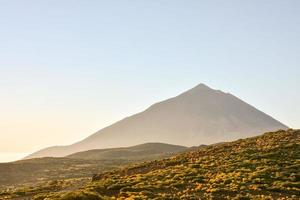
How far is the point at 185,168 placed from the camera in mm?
55406

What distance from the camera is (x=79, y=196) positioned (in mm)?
35344

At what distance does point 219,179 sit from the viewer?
44531mm

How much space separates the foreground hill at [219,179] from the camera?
38.7 meters

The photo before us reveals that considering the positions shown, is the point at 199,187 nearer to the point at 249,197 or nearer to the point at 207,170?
the point at 249,197

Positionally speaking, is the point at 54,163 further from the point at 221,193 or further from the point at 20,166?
the point at 221,193

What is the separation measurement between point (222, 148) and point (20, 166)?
256ft

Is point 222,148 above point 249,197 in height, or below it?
above

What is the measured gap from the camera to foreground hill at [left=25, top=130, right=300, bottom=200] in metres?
38.7

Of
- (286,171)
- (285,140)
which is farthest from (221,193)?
(285,140)

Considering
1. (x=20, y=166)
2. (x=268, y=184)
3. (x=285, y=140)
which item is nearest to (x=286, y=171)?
(x=268, y=184)

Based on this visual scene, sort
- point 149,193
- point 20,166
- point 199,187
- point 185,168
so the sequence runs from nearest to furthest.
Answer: point 149,193, point 199,187, point 185,168, point 20,166

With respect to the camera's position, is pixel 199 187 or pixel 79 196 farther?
pixel 199 187

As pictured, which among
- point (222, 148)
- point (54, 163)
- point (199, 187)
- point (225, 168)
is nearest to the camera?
point (199, 187)

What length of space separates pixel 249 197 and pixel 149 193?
8546mm
